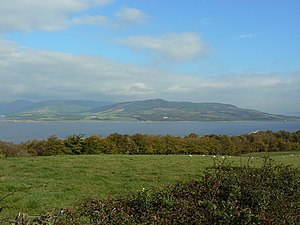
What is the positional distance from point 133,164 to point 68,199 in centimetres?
755

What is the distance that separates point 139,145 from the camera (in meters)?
34.5

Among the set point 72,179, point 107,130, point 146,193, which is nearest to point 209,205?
point 146,193

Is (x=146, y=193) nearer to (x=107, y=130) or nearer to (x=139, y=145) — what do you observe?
(x=139, y=145)

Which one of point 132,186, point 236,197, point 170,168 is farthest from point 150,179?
point 236,197

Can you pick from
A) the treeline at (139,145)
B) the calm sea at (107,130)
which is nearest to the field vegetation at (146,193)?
the treeline at (139,145)

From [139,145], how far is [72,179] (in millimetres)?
21981

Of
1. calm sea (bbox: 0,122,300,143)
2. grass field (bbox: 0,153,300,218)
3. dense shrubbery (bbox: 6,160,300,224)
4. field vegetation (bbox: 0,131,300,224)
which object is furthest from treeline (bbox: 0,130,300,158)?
calm sea (bbox: 0,122,300,143)

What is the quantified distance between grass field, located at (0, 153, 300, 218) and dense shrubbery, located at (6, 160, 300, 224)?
2.09 meters

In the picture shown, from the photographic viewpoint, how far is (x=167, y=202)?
623 cm

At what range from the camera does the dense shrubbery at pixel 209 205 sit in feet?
17.6

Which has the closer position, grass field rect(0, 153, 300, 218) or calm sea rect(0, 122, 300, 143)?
grass field rect(0, 153, 300, 218)

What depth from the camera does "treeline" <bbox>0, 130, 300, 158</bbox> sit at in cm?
2877

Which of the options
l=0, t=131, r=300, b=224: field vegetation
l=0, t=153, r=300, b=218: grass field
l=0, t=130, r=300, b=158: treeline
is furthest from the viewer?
l=0, t=130, r=300, b=158: treeline

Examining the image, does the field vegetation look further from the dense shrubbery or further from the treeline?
the treeline
